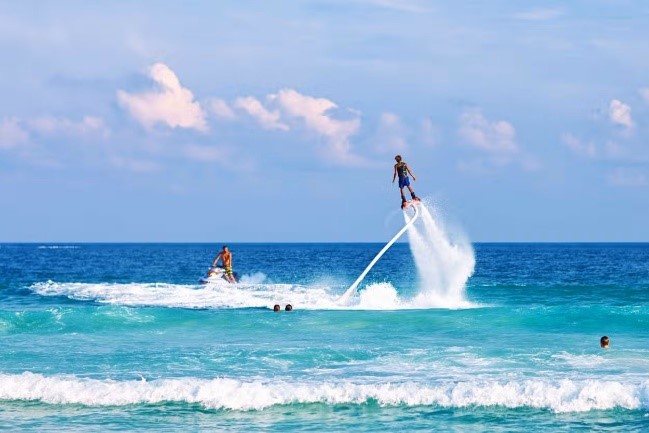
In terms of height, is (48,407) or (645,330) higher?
(645,330)

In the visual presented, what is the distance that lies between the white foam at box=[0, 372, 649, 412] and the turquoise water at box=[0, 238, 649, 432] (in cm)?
3

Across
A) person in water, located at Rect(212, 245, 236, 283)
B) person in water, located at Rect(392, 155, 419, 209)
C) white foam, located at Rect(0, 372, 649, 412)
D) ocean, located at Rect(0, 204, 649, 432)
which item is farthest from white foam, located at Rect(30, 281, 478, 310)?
white foam, located at Rect(0, 372, 649, 412)

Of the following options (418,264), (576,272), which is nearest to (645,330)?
(418,264)

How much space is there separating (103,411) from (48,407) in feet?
4.22

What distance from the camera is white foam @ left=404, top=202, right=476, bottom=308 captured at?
95.6 feet

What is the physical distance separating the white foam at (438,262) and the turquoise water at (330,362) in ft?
0.26

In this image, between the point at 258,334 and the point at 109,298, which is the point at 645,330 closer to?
the point at 258,334

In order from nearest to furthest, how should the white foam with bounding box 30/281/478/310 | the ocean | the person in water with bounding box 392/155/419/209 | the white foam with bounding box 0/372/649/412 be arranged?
1. the ocean
2. the white foam with bounding box 0/372/649/412
3. the person in water with bounding box 392/155/419/209
4. the white foam with bounding box 30/281/478/310

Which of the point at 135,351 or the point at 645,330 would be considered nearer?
the point at 135,351

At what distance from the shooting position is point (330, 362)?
69.3 ft

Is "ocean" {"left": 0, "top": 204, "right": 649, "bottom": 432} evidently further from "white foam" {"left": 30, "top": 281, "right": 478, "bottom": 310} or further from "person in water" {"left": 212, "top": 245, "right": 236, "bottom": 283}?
"person in water" {"left": 212, "top": 245, "right": 236, "bottom": 283}

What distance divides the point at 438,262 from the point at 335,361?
11.2 m

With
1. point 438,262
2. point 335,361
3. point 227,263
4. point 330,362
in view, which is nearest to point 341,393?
point 330,362

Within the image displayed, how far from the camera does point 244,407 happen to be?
16.8 m
